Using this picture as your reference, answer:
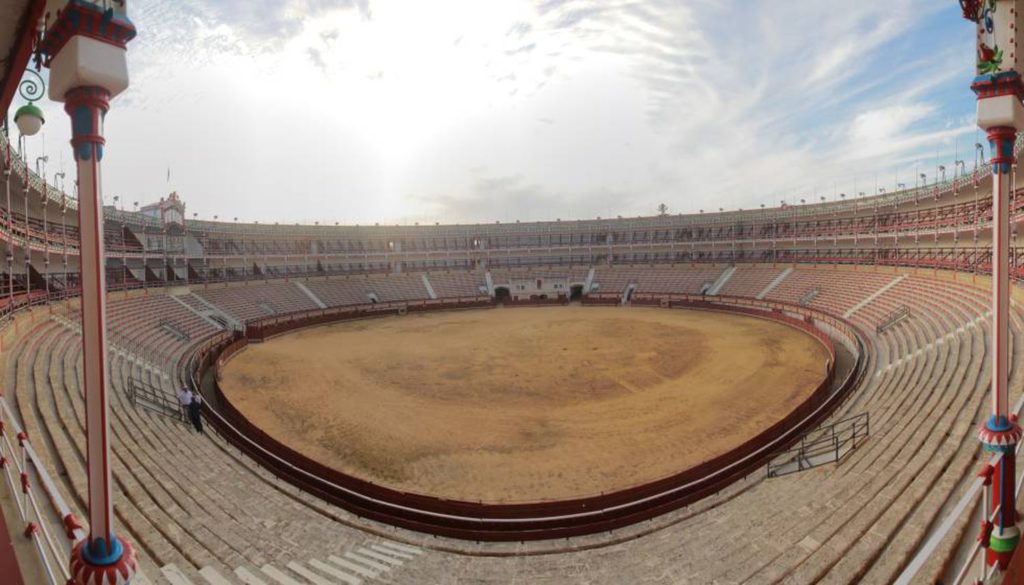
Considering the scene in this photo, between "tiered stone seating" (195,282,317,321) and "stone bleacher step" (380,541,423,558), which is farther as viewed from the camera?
"tiered stone seating" (195,282,317,321)

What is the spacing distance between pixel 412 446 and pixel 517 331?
21.0 metres

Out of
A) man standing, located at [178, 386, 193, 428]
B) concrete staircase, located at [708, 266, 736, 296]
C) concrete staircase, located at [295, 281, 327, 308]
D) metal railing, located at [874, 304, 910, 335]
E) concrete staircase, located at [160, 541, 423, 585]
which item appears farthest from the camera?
concrete staircase, located at [708, 266, 736, 296]

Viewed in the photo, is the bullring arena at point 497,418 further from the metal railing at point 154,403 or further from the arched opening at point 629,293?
the arched opening at point 629,293

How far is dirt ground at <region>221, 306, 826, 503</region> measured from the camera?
1399 centimetres

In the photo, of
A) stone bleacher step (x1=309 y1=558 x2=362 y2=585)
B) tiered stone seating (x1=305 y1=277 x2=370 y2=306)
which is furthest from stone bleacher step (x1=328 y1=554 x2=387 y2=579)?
tiered stone seating (x1=305 y1=277 x2=370 y2=306)

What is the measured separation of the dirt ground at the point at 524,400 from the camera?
14.0 meters

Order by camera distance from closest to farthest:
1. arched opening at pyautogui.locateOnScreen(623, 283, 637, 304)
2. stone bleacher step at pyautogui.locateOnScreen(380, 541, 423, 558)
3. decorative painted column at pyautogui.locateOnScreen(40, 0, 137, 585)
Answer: decorative painted column at pyautogui.locateOnScreen(40, 0, 137, 585)
stone bleacher step at pyautogui.locateOnScreen(380, 541, 423, 558)
arched opening at pyautogui.locateOnScreen(623, 283, 637, 304)

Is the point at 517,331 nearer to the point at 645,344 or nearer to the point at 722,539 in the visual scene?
the point at 645,344

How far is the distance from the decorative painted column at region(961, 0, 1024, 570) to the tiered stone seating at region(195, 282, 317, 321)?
4305 cm

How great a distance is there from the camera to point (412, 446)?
15555mm

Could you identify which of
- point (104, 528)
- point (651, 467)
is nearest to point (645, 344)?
point (651, 467)

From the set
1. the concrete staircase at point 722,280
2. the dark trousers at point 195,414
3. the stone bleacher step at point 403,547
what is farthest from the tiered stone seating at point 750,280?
the dark trousers at point 195,414

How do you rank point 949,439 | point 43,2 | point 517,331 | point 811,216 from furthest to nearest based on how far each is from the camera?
1. point 811,216
2. point 517,331
3. point 949,439
4. point 43,2

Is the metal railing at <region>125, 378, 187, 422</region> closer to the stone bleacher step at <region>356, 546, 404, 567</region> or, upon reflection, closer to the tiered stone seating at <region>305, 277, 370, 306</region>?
the stone bleacher step at <region>356, 546, 404, 567</region>
